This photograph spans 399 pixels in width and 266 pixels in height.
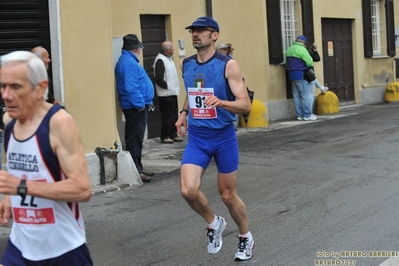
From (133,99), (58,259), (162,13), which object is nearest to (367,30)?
(162,13)

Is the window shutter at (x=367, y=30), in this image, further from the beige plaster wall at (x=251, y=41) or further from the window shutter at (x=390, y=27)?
the beige plaster wall at (x=251, y=41)

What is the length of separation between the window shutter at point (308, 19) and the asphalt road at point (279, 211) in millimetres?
5990

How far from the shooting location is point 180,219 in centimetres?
806

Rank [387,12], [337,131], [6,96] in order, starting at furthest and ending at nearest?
[387,12], [337,131], [6,96]

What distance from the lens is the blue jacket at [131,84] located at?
10312 millimetres

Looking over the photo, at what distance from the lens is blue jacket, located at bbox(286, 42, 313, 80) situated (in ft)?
57.5

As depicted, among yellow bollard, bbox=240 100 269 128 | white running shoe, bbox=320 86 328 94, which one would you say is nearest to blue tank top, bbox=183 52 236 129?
yellow bollard, bbox=240 100 269 128

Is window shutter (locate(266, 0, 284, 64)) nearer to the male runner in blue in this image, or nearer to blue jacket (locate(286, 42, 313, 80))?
blue jacket (locate(286, 42, 313, 80))

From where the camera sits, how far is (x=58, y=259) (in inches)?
148

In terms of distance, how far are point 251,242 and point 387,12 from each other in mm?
18351

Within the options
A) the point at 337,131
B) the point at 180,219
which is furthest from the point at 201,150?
the point at 337,131

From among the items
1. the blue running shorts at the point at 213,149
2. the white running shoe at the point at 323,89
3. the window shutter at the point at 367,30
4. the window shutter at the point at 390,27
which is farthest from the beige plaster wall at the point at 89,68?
the window shutter at the point at 390,27

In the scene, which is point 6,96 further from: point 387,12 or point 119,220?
point 387,12

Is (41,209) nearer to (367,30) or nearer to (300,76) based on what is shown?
(300,76)
